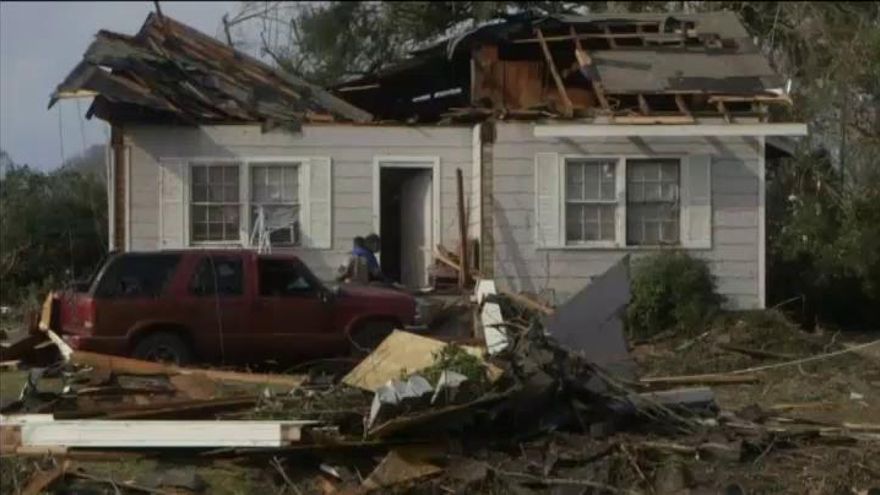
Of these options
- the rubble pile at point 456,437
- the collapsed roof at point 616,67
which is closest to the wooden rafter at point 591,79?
the collapsed roof at point 616,67

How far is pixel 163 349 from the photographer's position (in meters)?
17.0

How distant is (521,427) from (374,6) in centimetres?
2007

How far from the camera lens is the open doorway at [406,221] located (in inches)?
870

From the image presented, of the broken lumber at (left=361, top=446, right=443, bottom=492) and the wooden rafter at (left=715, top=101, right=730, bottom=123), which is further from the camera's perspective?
the wooden rafter at (left=715, top=101, right=730, bottom=123)

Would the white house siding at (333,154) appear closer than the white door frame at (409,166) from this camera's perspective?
Yes

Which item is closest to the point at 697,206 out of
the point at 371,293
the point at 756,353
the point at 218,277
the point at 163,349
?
the point at 756,353

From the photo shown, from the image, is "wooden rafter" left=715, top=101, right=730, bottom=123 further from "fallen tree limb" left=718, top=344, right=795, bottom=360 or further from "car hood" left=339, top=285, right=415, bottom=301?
"car hood" left=339, top=285, right=415, bottom=301

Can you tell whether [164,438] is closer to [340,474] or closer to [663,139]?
[340,474]

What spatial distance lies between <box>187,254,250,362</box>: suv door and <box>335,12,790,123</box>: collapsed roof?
563cm

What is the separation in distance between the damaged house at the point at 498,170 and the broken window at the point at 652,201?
0.8 inches

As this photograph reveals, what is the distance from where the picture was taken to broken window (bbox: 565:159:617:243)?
21578 millimetres

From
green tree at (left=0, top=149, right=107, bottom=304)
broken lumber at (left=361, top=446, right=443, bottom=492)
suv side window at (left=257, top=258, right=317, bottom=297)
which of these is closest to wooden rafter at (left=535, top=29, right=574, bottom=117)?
suv side window at (left=257, top=258, right=317, bottom=297)

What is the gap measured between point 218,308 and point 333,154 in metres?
4.89

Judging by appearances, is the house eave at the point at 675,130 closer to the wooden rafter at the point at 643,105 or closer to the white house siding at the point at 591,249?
the wooden rafter at the point at 643,105
